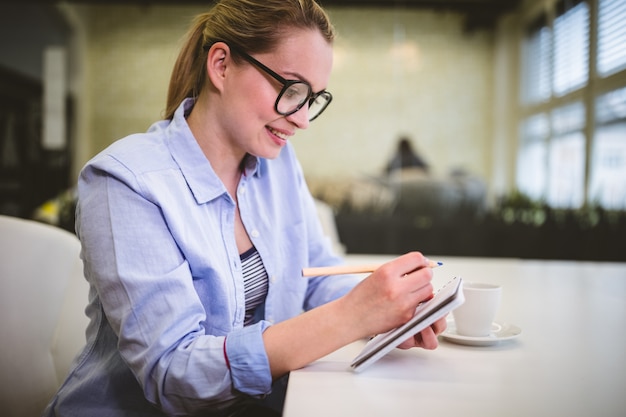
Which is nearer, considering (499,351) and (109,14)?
(499,351)

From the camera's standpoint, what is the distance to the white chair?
0.97 m

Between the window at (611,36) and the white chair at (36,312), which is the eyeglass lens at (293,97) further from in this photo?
the window at (611,36)

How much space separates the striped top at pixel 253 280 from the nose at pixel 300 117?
25cm

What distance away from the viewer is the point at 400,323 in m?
0.72

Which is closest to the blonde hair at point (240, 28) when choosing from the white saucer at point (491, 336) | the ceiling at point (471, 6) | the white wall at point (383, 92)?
the white saucer at point (491, 336)

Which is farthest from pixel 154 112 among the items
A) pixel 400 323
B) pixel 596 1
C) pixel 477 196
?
pixel 400 323

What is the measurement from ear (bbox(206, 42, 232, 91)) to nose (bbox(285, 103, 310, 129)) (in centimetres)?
14

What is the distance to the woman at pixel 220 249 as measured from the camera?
0.72 meters

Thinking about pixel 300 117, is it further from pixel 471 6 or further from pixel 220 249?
pixel 471 6

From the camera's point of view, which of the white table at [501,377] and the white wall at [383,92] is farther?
the white wall at [383,92]

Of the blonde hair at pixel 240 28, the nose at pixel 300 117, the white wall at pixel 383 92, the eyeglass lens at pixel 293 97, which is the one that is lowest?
the nose at pixel 300 117

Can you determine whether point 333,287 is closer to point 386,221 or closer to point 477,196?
point 386,221

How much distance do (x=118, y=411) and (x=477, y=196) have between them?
4174 mm

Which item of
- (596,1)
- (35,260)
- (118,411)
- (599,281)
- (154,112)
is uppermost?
(596,1)
